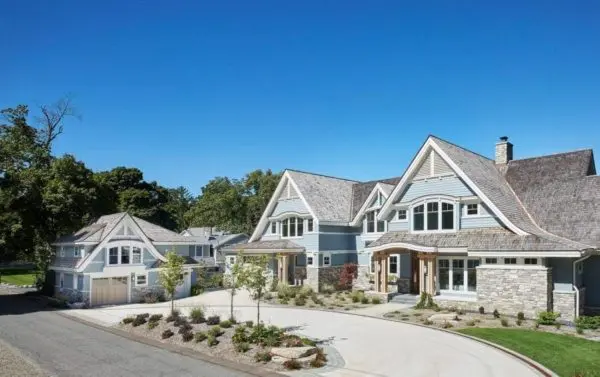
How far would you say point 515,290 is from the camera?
23.2 m

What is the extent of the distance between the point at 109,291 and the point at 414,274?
1982cm

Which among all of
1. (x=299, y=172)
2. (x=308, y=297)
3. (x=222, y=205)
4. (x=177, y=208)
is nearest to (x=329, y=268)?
(x=308, y=297)

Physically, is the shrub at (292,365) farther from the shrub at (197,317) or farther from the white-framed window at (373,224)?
the white-framed window at (373,224)

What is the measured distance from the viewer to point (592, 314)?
76.0 ft

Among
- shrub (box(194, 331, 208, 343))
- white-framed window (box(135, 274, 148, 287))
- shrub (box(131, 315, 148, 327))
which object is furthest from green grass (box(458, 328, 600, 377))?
white-framed window (box(135, 274, 148, 287))

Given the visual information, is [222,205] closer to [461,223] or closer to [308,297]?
[308,297]

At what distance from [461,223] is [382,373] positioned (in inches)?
626

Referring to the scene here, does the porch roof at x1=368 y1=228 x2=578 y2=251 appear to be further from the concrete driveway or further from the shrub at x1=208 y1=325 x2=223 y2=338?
the shrub at x1=208 y1=325 x2=223 y2=338

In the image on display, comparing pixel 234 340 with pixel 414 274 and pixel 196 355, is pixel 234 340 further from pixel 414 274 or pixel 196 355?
pixel 414 274

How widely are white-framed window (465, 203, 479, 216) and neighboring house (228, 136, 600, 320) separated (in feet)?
0.18

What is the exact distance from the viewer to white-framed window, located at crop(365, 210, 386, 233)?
3569 centimetres

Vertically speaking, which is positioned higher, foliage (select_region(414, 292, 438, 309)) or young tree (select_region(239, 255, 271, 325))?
young tree (select_region(239, 255, 271, 325))

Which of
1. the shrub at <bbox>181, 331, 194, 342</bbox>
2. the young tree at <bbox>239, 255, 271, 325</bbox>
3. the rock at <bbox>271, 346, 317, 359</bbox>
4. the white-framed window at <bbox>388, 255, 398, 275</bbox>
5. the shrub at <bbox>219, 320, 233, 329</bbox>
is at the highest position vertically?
the young tree at <bbox>239, 255, 271, 325</bbox>

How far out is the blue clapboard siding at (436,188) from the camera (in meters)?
27.7
